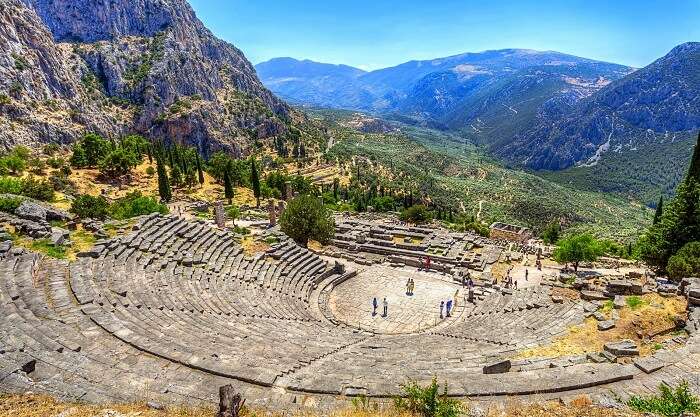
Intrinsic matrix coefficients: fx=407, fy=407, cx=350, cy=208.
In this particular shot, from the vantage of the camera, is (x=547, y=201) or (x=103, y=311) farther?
(x=547, y=201)

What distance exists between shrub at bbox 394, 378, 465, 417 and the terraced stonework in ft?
3.39

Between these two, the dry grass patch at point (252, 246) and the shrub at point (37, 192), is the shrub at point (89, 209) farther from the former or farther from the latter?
the dry grass patch at point (252, 246)

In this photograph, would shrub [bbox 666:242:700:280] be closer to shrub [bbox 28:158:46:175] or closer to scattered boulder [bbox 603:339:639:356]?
scattered boulder [bbox 603:339:639:356]

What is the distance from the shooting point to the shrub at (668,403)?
10039 mm

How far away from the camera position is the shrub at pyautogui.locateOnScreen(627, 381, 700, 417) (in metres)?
10.0

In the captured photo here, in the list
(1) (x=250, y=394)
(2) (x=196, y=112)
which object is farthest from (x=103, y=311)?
(2) (x=196, y=112)

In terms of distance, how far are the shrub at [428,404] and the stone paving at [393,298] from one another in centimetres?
1616

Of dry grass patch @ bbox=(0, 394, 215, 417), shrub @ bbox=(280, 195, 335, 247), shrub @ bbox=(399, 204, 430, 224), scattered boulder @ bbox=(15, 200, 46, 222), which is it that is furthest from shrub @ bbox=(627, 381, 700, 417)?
shrub @ bbox=(399, 204, 430, 224)

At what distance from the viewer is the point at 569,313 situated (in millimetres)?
22656

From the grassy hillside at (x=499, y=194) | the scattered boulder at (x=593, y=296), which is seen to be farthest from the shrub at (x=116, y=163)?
the grassy hillside at (x=499, y=194)

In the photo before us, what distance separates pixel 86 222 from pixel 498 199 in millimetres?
124799

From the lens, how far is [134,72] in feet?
448

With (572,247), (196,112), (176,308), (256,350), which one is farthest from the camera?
(196,112)

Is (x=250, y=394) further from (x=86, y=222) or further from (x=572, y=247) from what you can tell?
(x=572, y=247)
